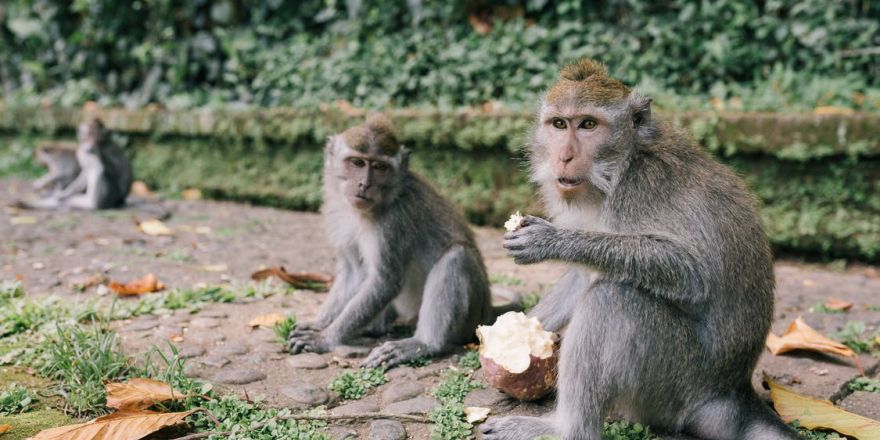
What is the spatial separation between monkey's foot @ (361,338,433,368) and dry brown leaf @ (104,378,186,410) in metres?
1.05

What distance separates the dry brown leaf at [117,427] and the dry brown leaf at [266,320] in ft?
4.74

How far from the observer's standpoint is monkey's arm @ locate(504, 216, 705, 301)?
2.96 m

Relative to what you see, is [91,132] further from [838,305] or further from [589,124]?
[838,305]

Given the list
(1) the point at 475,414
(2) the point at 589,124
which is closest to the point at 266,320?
(1) the point at 475,414

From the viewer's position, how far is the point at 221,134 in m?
9.46

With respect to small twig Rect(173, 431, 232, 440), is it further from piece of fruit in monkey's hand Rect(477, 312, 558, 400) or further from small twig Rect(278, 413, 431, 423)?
piece of fruit in monkey's hand Rect(477, 312, 558, 400)

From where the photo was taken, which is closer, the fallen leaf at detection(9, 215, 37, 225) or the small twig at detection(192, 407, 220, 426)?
the small twig at detection(192, 407, 220, 426)

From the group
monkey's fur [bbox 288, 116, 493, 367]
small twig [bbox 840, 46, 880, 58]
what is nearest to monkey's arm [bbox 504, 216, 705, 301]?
monkey's fur [bbox 288, 116, 493, 367]

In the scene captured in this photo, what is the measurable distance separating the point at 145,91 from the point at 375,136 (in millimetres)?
8038

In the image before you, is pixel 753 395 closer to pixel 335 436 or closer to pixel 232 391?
pixel 335 436

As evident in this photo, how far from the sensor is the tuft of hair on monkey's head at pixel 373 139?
175 inches

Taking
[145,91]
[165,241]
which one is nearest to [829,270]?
[165,241]

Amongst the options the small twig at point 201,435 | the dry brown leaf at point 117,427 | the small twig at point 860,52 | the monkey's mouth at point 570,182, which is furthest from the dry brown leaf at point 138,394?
the small twig at point 860,52

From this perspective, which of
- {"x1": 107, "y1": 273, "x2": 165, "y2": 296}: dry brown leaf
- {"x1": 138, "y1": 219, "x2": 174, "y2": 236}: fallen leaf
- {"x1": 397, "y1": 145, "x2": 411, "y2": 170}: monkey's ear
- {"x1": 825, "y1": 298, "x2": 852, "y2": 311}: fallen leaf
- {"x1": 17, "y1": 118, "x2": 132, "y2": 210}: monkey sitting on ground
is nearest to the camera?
{"x1": 397, "y1": 145, "x2": 411, "y2": 170}: monkey's ear
